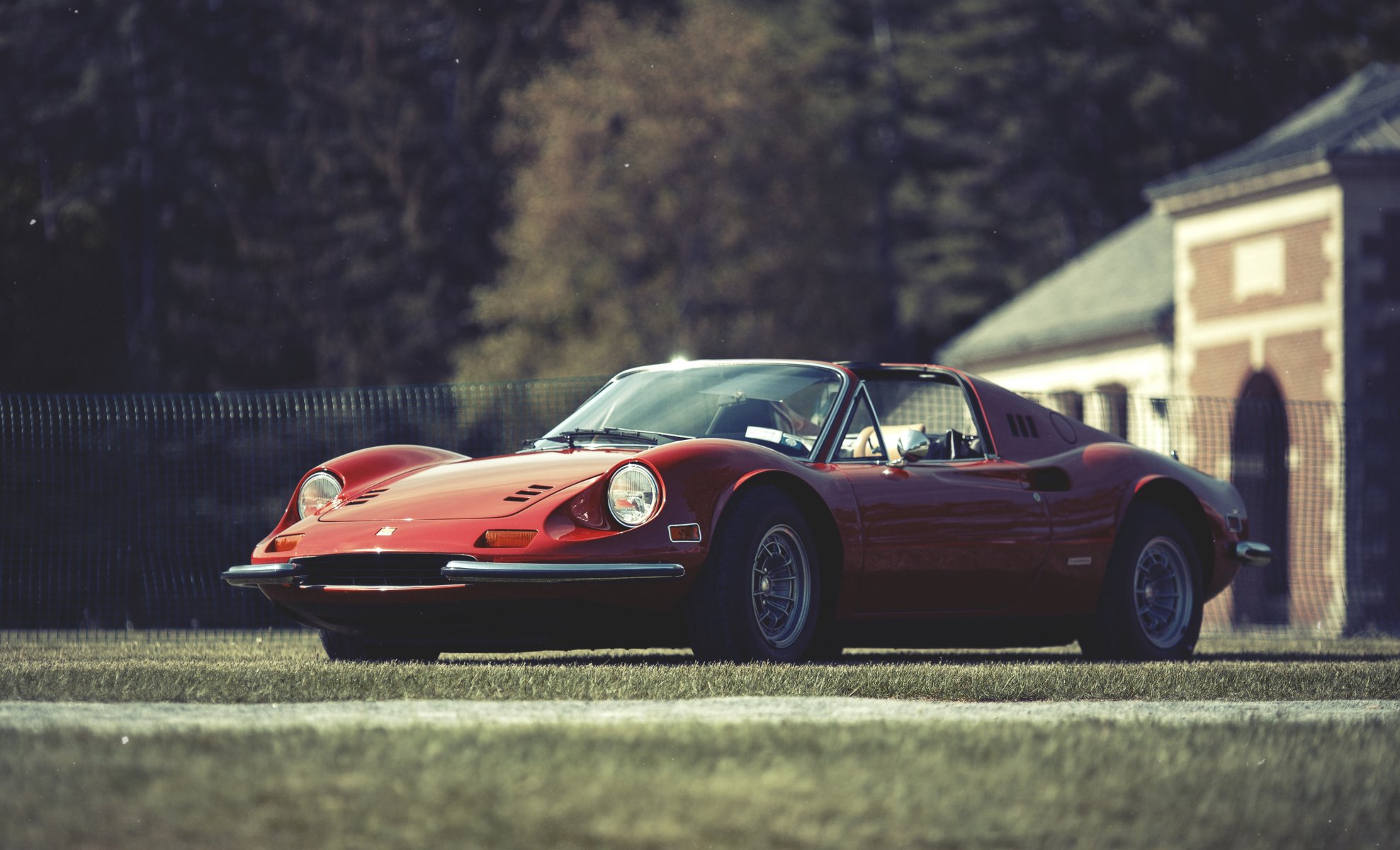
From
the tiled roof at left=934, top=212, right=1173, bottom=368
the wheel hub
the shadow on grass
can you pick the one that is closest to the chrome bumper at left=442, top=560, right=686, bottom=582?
the shadow on grass

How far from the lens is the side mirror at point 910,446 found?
9.12 m

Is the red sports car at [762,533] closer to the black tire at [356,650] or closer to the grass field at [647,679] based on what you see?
the black tire at [356,650]

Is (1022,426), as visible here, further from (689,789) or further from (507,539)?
(689,789)

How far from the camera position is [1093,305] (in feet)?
113

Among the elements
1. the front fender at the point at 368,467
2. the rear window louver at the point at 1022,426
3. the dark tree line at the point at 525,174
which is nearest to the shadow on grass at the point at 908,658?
the front fender at the point at 368,467

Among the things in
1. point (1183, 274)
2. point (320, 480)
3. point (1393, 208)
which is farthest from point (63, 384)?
point (320, 480)

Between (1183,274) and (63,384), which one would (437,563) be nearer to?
(1183,274)

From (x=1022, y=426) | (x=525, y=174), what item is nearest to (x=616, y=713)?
(x=1022, y=426)

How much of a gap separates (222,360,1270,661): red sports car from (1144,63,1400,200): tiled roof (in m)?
17.2

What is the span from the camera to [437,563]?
26.2ft

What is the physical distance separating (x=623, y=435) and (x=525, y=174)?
36.4 metres

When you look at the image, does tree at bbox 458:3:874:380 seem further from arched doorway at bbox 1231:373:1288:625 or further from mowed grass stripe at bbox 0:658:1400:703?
mowed grass stripe at bbox 0:658:1400:703

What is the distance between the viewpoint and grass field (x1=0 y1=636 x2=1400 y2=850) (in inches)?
168

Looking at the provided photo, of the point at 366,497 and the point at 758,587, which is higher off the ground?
the point at 366,497
